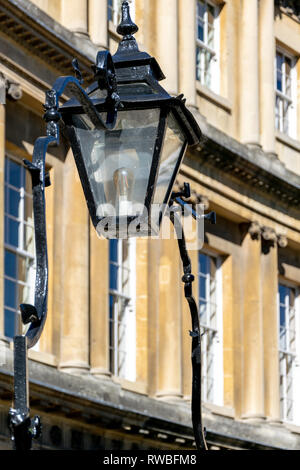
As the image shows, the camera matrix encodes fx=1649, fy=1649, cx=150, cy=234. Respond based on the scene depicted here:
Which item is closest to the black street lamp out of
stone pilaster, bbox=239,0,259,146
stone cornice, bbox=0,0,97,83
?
stone cornice, bbox=0,0,97,83

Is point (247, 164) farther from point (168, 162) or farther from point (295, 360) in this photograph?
point (168, 162)

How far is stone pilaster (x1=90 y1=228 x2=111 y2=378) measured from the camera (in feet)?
83.5

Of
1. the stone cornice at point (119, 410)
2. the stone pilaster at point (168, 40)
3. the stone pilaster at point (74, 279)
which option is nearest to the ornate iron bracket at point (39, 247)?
the stone cornice at point (119, 410)

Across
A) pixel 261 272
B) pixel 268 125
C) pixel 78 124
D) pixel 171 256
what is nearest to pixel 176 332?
pixel 171 256

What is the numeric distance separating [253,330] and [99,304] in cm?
606

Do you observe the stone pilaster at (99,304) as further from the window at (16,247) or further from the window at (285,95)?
the window at (285,95)

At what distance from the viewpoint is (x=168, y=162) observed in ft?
31.6

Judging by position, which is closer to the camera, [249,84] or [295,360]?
[249,84]

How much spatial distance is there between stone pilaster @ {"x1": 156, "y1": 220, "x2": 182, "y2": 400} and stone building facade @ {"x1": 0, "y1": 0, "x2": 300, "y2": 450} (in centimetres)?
3

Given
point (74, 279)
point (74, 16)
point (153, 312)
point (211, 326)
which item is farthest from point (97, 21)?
point (211, 326)

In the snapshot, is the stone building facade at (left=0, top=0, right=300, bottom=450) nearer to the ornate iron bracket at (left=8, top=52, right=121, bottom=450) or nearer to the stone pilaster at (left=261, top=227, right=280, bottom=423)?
the stone pilaster at (left=261, top=227, right=280, bottom=423)

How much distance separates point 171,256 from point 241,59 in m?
5.30

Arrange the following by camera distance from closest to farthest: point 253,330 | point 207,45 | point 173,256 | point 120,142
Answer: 1. point 120,142
2. point 173,256
3. point 253,330
4. point 207,45

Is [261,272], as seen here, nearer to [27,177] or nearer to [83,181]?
[27,177]
